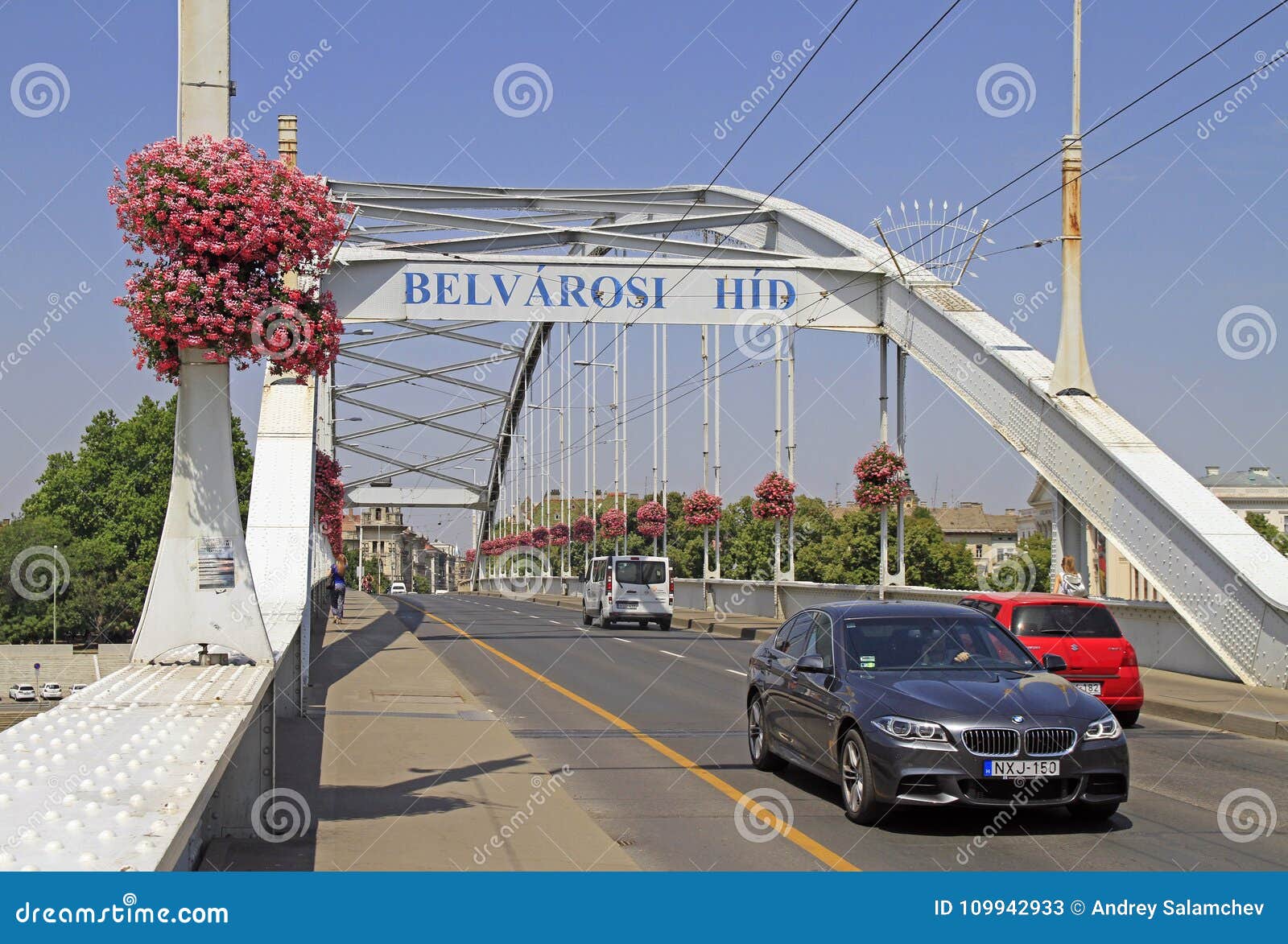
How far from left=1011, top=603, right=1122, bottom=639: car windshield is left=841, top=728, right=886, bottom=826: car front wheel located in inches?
268

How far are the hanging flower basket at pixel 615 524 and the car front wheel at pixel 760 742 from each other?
50.8 meters

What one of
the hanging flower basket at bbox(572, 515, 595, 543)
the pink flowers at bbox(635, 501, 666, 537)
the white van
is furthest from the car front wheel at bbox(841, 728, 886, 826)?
the hanging flower basket at bbox(572, 515, 595, 543)

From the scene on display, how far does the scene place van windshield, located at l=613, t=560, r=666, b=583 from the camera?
4141 centimetres

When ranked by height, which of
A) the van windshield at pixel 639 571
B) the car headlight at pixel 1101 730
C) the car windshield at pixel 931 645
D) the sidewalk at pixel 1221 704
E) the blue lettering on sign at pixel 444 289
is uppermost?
the blue lettering on sign at pixel 444 289

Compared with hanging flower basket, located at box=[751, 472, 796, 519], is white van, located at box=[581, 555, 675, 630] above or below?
below

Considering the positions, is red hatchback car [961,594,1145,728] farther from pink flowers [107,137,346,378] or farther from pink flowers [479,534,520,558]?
pink flowers [479,534,520,558]

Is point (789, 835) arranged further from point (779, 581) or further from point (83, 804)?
point (779, 581)

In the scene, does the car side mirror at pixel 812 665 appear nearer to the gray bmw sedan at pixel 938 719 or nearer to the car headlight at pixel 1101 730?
A: the gray bmw sedan at pixel 938 719

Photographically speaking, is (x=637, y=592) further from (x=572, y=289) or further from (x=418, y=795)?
(x=418, y=795)

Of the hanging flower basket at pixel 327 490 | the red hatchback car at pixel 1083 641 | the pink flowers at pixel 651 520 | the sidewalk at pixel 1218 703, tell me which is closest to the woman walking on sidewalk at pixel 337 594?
the hanging flower basket at pixel 327 490

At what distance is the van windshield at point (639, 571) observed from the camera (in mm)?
41406

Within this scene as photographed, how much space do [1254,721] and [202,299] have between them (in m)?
12.2

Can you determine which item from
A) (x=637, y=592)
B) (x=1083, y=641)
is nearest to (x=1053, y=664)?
(x=1083, y=641)

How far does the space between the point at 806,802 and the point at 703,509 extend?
35.1 meters
